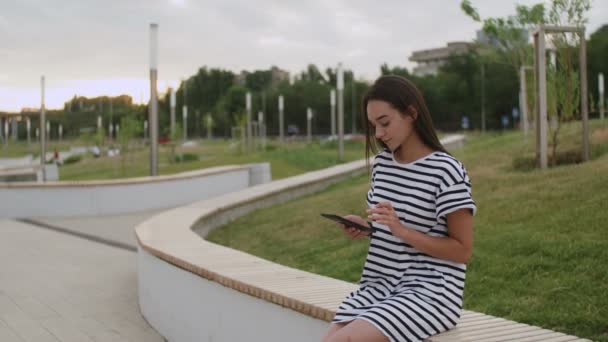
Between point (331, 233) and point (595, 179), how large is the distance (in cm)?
303

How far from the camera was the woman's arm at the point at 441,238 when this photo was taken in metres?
2.72

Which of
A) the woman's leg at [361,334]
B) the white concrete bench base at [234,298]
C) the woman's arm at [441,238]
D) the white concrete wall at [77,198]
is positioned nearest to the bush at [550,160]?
the white concrete bench base at [234,298]

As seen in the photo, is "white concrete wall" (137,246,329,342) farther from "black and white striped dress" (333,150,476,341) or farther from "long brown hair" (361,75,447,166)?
"long brown hair" (361,75,447,166)

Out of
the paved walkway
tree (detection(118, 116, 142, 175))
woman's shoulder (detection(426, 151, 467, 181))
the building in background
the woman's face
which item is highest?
the building in background

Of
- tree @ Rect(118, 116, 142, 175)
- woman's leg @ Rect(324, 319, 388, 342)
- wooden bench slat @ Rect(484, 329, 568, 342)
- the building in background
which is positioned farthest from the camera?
the building in background


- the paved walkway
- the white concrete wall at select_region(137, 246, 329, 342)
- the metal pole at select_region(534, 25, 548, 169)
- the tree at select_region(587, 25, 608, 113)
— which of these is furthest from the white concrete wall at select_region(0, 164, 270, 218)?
the tree at select_region(587, 25, 608, 113)

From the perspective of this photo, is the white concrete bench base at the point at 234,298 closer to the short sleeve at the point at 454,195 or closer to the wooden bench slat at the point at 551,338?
the wooden bench slat at the point at 551,338

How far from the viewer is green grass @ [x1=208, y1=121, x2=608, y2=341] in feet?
15.9

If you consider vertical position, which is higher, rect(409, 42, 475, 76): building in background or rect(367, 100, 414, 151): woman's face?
rect(409, 42, 475, 76): building in background

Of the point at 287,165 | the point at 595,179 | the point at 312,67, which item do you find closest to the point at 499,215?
the point at 595,179

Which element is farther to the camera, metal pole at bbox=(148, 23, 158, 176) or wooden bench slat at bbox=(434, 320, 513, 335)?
metal pole at bbox=(148, 23, 158, 176)

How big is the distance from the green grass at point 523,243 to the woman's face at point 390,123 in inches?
84.6

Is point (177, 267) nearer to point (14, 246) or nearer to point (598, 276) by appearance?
point (598, 276)

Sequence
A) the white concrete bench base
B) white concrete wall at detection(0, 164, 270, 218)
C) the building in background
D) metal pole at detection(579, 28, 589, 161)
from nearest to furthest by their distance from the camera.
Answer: the white concrete bench base
metal pole at detection(579, 28, 589, 161)
white concrete wall at detection(0, 164, 270, 218)
the building in background
